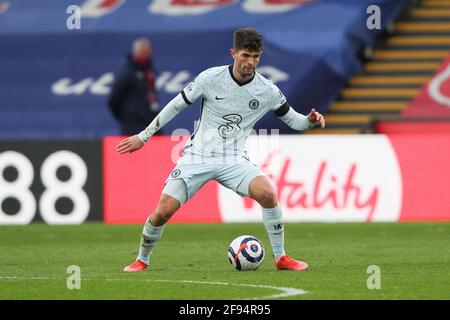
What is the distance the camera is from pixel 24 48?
24375mm

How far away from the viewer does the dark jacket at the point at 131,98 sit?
820 inches

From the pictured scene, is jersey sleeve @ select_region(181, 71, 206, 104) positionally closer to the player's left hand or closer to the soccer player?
the soccer player

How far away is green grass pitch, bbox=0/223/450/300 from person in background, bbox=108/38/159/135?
314 cm

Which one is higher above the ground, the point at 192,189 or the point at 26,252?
the point at 192,189

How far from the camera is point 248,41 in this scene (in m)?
10.8

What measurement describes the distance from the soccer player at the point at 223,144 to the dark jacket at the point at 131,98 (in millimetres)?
9472

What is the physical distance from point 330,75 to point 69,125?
183 inches

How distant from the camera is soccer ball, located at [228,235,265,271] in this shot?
37.2 feet

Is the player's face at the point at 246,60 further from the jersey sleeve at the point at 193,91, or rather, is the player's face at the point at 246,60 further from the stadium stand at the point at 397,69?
the stadium stand at the point at 397,69

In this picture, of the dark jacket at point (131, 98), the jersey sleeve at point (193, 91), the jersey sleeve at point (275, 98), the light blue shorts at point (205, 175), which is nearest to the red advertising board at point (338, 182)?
the dark jacket at point (131, 98)

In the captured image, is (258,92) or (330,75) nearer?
(258,92)

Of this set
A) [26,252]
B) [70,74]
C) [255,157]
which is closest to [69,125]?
[70,74]

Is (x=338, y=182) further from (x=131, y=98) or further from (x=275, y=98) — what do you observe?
(x=275, y=98)
